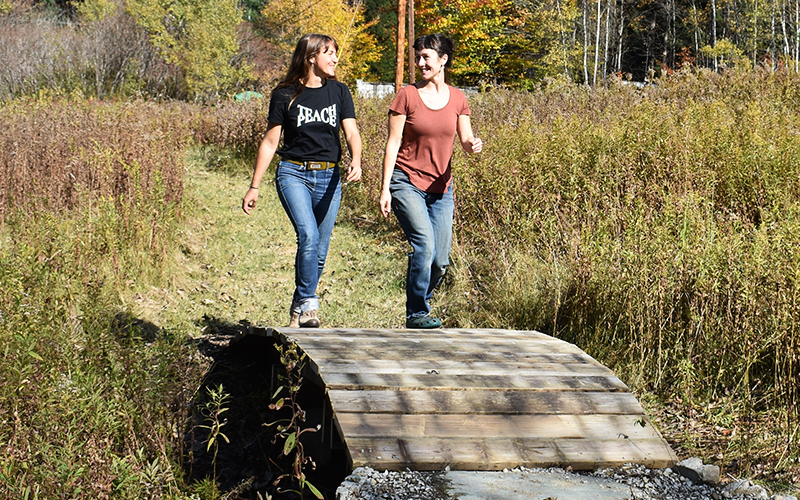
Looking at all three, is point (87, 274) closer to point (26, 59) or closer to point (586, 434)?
point (586, 434)

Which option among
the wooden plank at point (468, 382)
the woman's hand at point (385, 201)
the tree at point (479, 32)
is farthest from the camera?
the tree at point (479, 32)

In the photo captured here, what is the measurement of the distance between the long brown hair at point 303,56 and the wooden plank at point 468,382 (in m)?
2.20

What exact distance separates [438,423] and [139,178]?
5.61 meters

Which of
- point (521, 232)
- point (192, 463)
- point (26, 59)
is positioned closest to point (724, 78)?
point (521, 232)

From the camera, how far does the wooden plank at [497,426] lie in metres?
3.14

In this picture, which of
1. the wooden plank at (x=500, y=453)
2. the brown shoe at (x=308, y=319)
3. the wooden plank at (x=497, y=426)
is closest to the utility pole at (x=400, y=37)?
the brown shoe at (x=308, y=319)

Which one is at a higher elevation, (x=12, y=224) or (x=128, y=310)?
(x=12, y=224)

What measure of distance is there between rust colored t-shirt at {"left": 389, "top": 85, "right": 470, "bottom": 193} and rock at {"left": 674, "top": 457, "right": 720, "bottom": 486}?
2389 mm

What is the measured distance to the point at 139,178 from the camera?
25.3 ft

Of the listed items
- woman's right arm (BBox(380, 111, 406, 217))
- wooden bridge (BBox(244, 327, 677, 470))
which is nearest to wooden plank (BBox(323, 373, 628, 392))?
wooden bridge (BBox(244, 327, 677, 470))

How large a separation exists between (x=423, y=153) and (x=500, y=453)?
2.28 metres

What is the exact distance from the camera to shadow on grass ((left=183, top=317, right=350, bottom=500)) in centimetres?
389

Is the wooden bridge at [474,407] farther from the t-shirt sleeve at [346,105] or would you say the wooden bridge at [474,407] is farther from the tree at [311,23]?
the tree at [311,23]

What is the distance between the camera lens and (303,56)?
4.77 m
